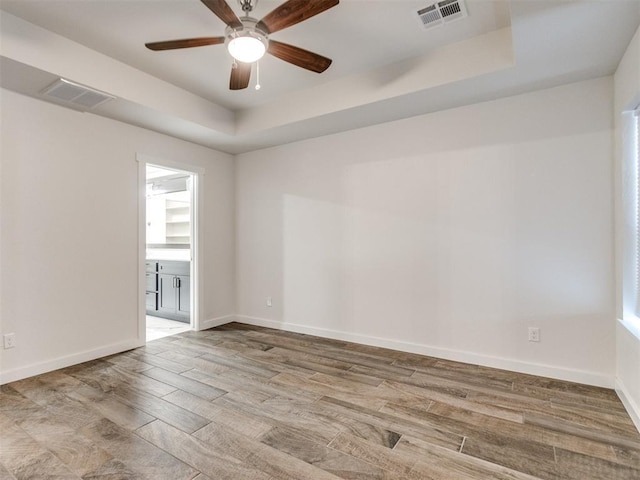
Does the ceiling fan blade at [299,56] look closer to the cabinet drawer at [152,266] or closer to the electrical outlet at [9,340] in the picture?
the electrical outlet at [9,340]

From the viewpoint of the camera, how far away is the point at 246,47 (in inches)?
82.7

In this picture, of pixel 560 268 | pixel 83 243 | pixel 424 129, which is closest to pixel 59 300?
pixel 83 243

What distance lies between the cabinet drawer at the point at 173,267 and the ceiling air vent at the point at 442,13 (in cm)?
401

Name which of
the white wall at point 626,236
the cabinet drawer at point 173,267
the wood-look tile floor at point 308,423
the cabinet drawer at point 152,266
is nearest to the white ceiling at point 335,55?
the white wall at point 626,236

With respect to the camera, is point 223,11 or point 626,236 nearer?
point 223,11

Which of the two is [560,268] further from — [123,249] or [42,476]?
[123,249]

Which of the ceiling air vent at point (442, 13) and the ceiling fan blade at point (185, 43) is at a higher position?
the ceiling air vent at point (442, 13)

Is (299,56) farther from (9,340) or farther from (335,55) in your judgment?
(9,340)

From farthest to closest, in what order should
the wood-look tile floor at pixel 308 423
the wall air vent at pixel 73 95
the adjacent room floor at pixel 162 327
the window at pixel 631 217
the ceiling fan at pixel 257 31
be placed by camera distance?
the adjacent room floor at pixel 162 327 < the wall air vent at pixel 73 95 < the window at pixel 631 217 < the ceiling fan at pixel 257 31 < the wood-look tile floor at pixel 308 423

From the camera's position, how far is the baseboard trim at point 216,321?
4606 mm

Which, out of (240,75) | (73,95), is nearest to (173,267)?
(73,95)

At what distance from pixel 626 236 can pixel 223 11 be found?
3.10 meters

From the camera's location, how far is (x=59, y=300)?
3197 mm

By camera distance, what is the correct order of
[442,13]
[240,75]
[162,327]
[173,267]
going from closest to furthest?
[442,13] < [240,75] < [162,327] < [173,267]
